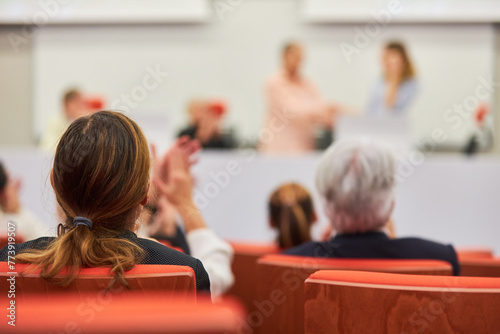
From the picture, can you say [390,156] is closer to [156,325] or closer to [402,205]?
[156,325]

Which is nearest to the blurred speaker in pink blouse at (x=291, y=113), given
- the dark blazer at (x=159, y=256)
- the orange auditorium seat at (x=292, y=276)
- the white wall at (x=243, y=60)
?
the white wall at (x=243, y=60)

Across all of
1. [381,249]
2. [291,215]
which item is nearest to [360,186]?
[381,249]

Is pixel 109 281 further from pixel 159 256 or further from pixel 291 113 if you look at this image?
pixel 291 113

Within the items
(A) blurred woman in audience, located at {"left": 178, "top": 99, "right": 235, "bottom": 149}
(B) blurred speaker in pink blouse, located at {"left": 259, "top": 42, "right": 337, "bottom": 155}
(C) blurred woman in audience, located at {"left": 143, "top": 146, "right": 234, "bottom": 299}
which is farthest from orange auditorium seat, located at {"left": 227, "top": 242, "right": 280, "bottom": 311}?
(B) blurred speaker in pink blouse, located at {"left": 259, "top": 42, "right": 337, "bottom": 155}

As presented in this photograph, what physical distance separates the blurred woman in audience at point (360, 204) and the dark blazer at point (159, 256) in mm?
445

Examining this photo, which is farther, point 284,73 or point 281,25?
point 281,25

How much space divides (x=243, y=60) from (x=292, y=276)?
552 cm

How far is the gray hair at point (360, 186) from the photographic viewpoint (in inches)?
52.7

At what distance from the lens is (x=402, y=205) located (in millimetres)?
3160

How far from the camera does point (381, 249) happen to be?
4.26 ft

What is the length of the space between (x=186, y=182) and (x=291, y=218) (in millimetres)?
482

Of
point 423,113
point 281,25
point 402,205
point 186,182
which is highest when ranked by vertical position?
point 281,25

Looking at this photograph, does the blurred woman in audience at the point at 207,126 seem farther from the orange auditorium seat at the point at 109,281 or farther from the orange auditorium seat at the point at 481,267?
the orange auditorium seat at the point at 109,281

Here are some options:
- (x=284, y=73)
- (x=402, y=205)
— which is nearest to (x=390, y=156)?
(x=402, y=205)
